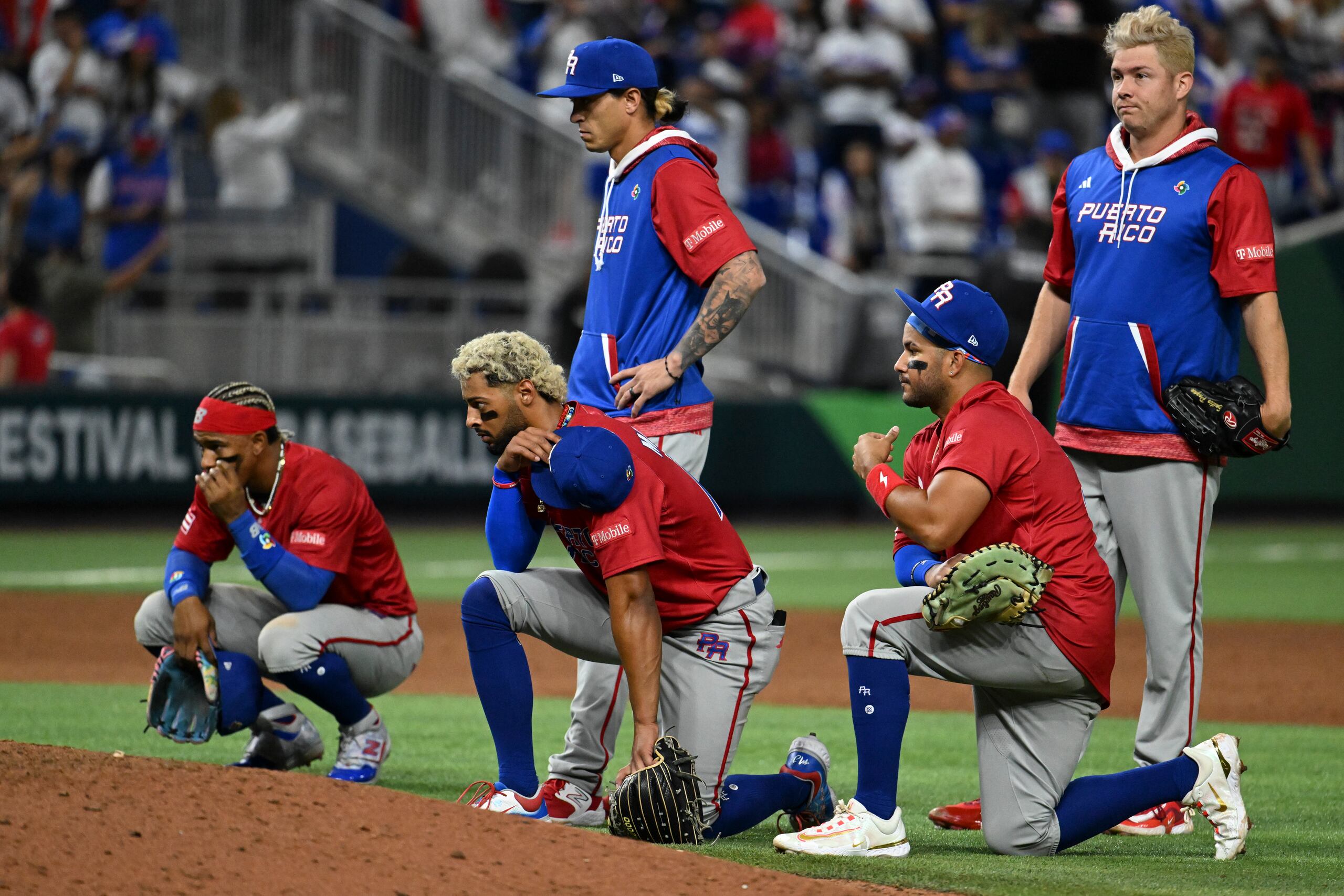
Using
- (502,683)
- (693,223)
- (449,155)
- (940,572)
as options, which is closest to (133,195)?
(449,155)

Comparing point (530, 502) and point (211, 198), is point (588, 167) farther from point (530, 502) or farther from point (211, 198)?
point (530, 502)

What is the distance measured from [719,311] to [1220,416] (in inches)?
61.2

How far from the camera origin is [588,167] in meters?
16.5

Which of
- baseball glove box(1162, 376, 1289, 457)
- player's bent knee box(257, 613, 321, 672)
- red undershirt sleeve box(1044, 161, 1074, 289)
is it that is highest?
red undershirt sleeve box(1044, 161, 1074, 289)

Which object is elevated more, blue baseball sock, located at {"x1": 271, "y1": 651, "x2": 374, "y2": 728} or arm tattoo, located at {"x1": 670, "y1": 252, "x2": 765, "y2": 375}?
arm tattoo, located at {"x1": 670, "y1": 252, "x2": 765, "y2": 375}

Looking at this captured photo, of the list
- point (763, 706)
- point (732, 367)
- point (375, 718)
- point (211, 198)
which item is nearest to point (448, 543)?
point (732, 367)

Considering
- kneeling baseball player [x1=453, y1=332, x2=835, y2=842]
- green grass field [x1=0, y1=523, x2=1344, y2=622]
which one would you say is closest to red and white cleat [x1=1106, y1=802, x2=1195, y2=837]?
kneeling baseball player [x1=453, y1=332, x2=835, y2=842]

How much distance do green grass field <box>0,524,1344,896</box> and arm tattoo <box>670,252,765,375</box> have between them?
1.51m

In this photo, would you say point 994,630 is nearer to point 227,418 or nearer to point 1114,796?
point 1114,796

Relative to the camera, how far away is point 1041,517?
4.62 metres

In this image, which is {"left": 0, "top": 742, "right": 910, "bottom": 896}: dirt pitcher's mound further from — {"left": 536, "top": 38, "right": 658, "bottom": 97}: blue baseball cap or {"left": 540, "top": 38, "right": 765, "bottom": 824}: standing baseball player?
{"left": 536, "top": 38, "right": 658, "bottom": 97}: blue baseball cap

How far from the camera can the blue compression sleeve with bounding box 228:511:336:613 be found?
17.9 feet

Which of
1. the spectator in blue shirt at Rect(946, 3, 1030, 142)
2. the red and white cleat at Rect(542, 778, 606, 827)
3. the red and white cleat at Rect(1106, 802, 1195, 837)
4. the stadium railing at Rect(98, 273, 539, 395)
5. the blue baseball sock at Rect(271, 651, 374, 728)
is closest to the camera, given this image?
the red and white cleat at Rect(542, 778, 606, 827)

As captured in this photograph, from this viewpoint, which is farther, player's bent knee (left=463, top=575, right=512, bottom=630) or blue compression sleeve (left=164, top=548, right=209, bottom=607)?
blue compression sleeve (left=164, top=548, right=209, bottom=607)
